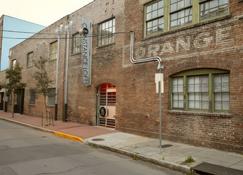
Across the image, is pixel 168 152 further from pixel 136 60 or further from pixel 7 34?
pixel 7 34

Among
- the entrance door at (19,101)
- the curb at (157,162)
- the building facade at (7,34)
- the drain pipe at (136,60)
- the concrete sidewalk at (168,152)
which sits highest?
the building facade at (7,34)

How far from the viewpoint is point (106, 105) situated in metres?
15.7

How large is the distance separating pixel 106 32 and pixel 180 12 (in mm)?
5631

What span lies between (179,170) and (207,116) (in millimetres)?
3023

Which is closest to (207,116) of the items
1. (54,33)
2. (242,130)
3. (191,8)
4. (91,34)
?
(242,130)

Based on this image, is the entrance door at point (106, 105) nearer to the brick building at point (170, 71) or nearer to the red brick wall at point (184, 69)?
the brick building at point (170, 71)

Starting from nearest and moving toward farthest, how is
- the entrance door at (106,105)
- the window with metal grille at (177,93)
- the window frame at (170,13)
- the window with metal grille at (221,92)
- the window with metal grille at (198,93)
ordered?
the window with metal grille at (221,92) → the window frame at (170,13) → the window with metal grille at (198,93) → the window with metal grille at (177,93) → the entrance door at (106,105)

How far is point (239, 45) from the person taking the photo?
29.8 feet

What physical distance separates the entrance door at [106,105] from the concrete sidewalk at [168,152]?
3407 millimetres

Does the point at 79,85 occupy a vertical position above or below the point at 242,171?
above

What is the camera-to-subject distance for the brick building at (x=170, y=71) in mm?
9367

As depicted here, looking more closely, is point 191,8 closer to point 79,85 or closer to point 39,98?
point 79,85

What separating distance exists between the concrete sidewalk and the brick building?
53 centimetres

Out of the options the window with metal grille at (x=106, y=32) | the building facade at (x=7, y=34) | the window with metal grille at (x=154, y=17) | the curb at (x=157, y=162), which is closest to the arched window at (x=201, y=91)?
the window with metal grille at (x=154, y=17)
